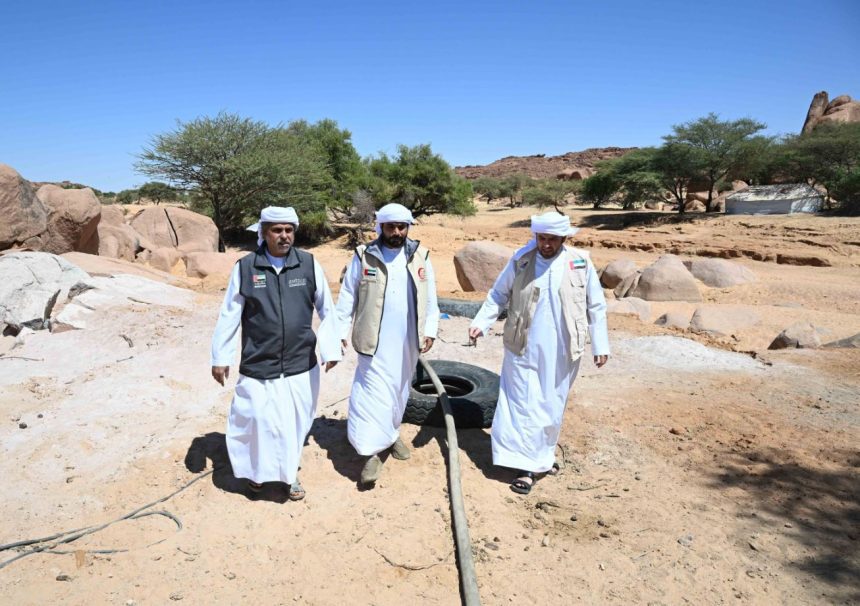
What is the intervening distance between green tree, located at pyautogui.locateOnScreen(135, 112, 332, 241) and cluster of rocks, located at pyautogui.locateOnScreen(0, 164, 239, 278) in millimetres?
3405

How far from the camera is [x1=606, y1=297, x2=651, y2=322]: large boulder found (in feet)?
28.2

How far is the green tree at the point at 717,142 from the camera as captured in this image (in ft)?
85.5

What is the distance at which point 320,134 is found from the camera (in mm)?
24797

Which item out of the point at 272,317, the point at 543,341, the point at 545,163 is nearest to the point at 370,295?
the point at 272,317

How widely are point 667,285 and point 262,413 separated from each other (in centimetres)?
882

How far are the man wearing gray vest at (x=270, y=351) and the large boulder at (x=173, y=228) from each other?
12898mm

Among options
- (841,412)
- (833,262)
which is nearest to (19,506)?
(841,412)

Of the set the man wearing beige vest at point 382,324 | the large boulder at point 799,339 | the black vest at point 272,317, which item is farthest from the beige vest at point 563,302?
the large boulder at point 799,339

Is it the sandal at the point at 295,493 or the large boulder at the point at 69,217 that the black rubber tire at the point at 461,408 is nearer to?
the sandal at the point at 295,493

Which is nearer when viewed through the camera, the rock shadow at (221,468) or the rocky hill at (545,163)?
the rock shadow at (221,468)

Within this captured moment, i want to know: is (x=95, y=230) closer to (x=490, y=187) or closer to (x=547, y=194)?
(x=547, y=194)

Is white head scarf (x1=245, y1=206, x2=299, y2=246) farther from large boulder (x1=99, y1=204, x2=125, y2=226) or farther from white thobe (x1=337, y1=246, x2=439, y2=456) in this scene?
large boulder (x1=99, y1=204, x2=125, y2=226)

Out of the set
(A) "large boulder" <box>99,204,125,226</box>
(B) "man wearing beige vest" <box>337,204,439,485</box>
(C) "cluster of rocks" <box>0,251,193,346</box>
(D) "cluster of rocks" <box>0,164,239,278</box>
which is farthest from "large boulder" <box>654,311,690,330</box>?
(A) "large boulder" <box>99,204,125,226</box>

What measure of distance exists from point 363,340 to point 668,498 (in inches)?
83.0
